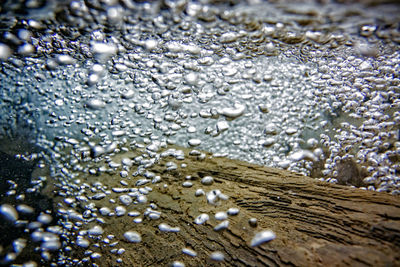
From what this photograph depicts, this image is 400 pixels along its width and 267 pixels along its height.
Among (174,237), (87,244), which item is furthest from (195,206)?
(87,244)

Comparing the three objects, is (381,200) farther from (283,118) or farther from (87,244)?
(87,244)

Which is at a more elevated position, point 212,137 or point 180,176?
point 212,137

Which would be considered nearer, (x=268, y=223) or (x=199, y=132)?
(x=268, y=223)

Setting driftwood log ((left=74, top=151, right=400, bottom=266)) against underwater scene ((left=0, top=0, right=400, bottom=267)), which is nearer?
driftwood log ((left=74, top=151, right=400, bottom=266))

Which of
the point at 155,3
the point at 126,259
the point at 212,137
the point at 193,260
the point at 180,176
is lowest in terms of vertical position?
the point at 126,259

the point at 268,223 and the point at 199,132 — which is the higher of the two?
the point at 199,132
